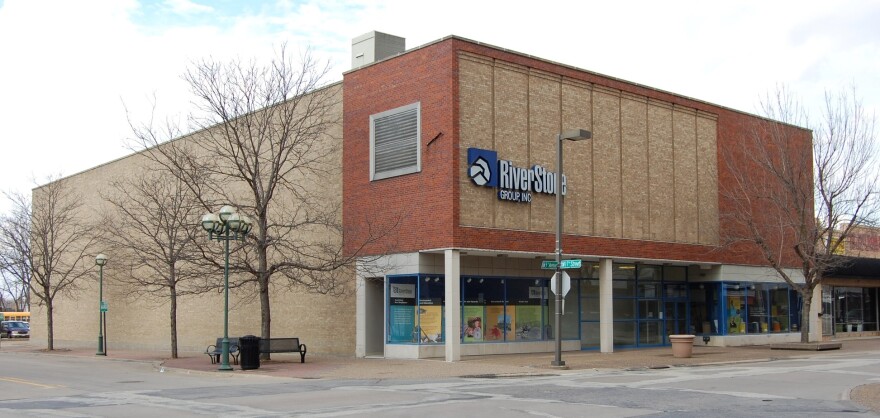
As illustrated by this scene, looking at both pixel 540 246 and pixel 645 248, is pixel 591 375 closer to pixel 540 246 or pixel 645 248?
pixel 540 246

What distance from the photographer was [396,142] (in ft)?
102

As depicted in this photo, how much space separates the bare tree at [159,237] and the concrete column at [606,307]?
50.0 ft

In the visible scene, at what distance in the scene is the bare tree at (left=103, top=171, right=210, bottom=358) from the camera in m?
31.8

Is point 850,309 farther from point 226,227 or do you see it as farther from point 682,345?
point 226,227

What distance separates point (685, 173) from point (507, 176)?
1101cm

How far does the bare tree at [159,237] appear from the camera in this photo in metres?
31.8

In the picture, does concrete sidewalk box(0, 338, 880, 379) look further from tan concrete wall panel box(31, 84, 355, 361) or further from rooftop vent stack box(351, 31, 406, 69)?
rooftop vent stack box(351, 31, 406, 69)

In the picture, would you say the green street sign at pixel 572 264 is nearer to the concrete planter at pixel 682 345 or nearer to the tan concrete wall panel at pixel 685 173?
the concrete planter at pixel 682 345

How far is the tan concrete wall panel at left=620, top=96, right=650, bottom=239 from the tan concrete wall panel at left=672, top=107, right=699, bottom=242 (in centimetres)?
213

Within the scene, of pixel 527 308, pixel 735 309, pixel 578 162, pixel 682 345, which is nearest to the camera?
pixel 682 345

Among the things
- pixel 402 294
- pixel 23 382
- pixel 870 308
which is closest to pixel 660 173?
pixel 402 294

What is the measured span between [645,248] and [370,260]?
1212 centimetres

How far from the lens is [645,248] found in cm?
3603

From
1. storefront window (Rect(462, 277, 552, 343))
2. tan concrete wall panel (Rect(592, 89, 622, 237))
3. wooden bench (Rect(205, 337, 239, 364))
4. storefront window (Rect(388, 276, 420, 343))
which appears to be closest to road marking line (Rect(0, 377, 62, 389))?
wooden bench (Rect(205, 337, 239, 364))
